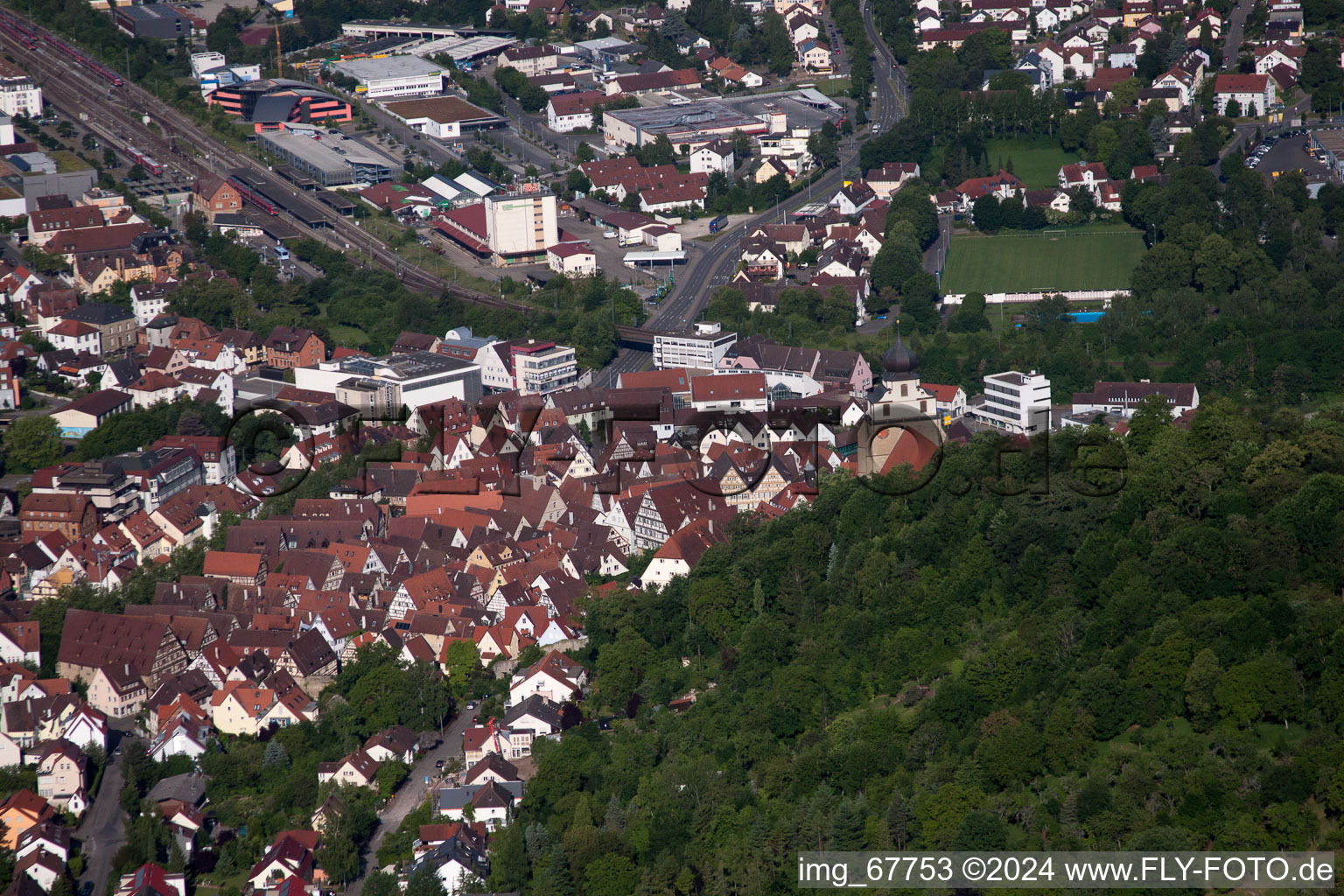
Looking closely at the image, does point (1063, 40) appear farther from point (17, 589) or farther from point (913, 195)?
point (17, 589)

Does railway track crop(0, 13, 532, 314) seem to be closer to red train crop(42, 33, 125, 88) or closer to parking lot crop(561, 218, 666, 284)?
red train crop(42, 33, 125, 88)

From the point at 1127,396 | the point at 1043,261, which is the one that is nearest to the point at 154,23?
the point at 1043,261

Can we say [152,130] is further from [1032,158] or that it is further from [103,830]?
[103,830]

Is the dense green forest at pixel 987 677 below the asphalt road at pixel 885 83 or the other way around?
the other way around

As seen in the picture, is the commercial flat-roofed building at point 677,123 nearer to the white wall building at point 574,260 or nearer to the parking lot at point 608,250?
the parking lot at point 608,250

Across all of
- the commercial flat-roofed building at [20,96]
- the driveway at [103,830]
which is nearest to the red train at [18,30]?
the commercial flat-roofed building at [20,96]

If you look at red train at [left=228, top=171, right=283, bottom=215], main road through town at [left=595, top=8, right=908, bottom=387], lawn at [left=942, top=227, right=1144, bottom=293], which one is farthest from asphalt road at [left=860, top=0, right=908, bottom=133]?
red train at [left=228, top=171, right=283, bottom=215]
